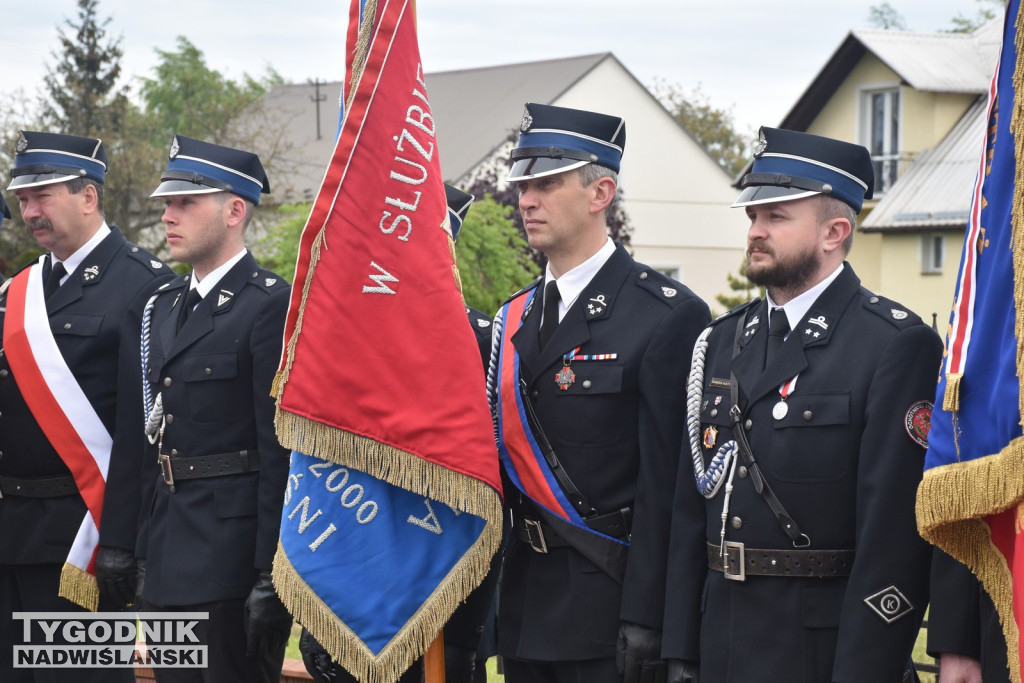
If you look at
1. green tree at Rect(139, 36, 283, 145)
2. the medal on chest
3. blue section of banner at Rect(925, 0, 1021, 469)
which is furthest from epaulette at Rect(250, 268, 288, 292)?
green tree at Rect(139, 36, 283, 145)

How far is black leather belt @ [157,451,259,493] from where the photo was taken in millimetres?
4488

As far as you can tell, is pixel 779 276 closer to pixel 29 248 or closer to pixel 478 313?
pixel 478 313

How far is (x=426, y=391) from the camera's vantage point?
A: 387 centimetres

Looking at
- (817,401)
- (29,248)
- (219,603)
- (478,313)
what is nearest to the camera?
(817,401)

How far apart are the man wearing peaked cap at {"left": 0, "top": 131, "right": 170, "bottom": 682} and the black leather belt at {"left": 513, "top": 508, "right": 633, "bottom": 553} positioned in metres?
1.80

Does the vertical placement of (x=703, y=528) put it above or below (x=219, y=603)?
above

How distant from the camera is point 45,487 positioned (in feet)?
16.8

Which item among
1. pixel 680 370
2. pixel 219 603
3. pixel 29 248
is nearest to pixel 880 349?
pixel 680 370

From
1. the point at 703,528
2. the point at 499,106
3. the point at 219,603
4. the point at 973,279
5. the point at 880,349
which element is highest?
the point at 499,106

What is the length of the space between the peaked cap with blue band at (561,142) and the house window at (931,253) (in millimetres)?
21661

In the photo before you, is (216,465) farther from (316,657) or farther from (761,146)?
(761,146)

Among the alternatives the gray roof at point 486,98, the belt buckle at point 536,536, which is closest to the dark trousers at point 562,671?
the belt buckle at point 536,536

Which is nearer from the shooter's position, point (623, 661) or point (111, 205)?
point (623, 661)

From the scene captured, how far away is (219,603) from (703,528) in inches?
71.2
